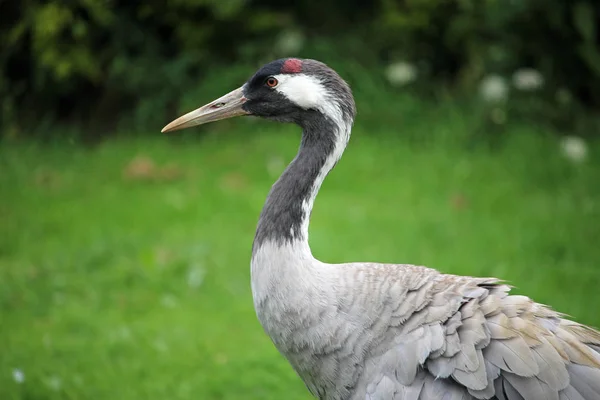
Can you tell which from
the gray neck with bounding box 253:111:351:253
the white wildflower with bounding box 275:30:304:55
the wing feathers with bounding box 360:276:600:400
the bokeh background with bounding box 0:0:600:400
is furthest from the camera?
the white wildflower with bounding box 275:30:304:55

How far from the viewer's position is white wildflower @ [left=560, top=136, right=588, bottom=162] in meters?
7.28

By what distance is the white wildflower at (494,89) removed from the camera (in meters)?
7.93

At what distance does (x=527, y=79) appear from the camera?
7.86m

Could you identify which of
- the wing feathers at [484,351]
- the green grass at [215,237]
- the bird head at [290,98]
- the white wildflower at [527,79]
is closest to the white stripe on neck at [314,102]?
the bird head at [290,98]

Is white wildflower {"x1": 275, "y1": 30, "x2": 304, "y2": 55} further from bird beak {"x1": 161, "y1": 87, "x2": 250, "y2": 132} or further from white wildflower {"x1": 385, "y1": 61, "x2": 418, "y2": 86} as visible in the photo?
bird beak {"x1": 161, "y1": 87, "x2": 250, "y2": 132}

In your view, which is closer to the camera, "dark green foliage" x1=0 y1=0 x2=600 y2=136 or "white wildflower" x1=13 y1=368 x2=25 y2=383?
"white wildflower" x1=13 y1=368 x2=25 y2=383

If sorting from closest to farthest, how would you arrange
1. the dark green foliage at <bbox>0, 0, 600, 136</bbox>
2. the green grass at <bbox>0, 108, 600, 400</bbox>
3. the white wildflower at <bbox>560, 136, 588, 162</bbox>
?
the green grass at <bbox>0, 108, 600, 400</bbox> → the white wildflower at <bbox>560, 136, 588, 162</bbox> → the dark green foliage at <bbox>0, 0, 600, 136</bbox>

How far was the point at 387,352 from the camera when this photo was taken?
10.6 ft

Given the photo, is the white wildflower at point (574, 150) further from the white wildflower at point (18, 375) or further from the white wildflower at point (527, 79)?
the white wildflower at point (18, 375)

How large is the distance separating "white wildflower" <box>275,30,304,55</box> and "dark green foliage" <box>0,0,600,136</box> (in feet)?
0.31

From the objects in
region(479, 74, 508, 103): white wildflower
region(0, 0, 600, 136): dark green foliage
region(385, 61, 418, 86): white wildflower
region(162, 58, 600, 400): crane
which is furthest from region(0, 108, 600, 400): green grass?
region(162, 58, 600, 400): crane

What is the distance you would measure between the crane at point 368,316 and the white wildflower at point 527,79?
4.83 metres

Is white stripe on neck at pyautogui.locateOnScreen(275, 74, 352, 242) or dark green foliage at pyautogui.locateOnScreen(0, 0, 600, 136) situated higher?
dark green foliage at pyautogui.locateOnScreen(0, 0, 600, 136)

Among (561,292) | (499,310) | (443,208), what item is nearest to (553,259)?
(561,292)
